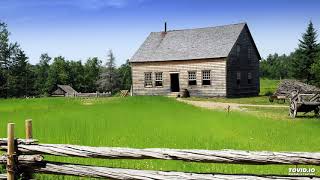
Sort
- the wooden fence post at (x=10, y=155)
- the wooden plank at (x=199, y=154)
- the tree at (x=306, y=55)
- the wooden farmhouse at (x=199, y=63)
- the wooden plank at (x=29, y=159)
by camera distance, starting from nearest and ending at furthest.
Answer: the wooden plank at (x=199, y=154)
the wooden fence post at (x=10, y=155)
the wooden plank at (x=29, y=159)
the wooden farmhouse at (x=199, y=63)
the tree at (x=306, y=55)

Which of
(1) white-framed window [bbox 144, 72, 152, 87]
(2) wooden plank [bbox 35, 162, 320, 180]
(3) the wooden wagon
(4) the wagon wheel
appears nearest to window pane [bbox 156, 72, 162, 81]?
(1) white-framed window [bbox 144, 72, 152, 87]

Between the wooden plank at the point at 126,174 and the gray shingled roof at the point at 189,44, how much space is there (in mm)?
34354

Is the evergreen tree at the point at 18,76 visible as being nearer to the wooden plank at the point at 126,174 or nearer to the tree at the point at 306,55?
the tree at the point at 306,55

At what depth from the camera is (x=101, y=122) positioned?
17.0 metres

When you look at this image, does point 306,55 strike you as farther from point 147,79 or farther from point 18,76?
point 18,76

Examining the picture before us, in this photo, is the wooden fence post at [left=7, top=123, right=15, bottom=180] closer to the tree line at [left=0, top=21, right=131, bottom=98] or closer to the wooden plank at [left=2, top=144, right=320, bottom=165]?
the wooden plank at [left=2, top=144, right=320, bottom=165]

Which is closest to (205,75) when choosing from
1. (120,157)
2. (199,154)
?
(120,157)

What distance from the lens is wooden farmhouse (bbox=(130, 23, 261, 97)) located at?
137ft

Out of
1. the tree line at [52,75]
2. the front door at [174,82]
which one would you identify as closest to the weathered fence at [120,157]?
the front door at [174,82]

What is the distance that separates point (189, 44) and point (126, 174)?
3770 centimetres

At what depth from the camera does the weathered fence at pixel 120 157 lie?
648cm

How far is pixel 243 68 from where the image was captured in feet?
147

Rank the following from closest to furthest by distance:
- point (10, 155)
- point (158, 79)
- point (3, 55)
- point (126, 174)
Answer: point (126, 174) < point (10, 155) < point (158, 79) < point (3, 55)

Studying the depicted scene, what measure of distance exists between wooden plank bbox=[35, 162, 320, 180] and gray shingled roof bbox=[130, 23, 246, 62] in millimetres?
34354
